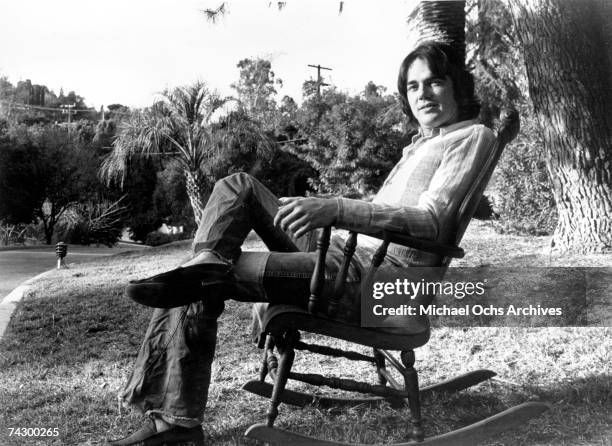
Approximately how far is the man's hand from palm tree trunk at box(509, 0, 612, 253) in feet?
7.95

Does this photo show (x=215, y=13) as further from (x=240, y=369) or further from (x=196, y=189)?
(x=240, y=369)

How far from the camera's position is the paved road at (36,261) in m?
3.46

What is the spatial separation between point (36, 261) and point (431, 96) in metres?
2.84

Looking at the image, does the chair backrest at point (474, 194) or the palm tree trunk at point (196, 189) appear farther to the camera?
the palm tree trunk at point (196, 189)

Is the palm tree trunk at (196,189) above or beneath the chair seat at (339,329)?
above

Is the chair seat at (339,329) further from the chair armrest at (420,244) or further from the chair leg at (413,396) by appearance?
the chair armrest at (420,244)

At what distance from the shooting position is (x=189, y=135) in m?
3.13

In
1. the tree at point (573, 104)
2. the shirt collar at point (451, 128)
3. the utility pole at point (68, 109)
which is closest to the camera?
the shirt collar at point (451, 128)

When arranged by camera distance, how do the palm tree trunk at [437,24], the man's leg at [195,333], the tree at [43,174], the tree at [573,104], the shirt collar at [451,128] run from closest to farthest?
the man's leg at [195,333]
the shirt collar at [451,128]
the palm tree trunk at [437,24]
the tree at [43,174]
the tree at [573,104]

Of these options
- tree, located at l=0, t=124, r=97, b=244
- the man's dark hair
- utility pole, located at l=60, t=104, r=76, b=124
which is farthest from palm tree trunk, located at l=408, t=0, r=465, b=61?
tree, located at l=0, t=124, r=97, b=244

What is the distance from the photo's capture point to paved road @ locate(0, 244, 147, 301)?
346 cm

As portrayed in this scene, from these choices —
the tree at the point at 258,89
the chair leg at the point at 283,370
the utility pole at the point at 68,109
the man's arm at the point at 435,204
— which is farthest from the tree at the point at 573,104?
the utility pole at the point at 68,109

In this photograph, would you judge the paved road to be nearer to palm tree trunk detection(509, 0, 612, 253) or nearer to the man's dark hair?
the man's dark hair

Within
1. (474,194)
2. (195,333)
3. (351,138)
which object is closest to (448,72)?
(474,194)
